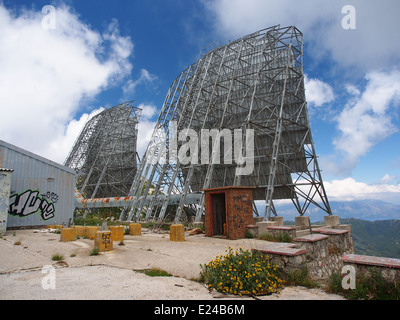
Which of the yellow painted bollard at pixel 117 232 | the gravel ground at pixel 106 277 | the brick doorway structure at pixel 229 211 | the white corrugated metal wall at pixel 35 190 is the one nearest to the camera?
the gravel ground at pixel 106 277

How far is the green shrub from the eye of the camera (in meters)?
4.97

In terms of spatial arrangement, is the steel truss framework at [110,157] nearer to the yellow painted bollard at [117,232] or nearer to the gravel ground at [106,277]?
the yellow painted bollard at [117,232]

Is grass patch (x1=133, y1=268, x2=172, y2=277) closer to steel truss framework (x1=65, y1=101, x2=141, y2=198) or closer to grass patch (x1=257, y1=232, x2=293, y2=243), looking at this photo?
grass patch (x1=257, y1=232, x2=293, y2=243)

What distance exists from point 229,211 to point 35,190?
1279cm

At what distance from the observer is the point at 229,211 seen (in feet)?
44.8

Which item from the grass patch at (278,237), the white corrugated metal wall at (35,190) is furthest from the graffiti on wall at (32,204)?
the grass patch at (278,237)

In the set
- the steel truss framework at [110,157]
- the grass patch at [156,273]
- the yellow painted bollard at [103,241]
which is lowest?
the grass patch at [156,273]

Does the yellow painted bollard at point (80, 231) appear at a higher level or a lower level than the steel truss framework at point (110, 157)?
lower

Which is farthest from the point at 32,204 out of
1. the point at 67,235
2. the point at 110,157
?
the point at 110,157

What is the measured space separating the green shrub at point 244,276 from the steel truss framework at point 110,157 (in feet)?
109

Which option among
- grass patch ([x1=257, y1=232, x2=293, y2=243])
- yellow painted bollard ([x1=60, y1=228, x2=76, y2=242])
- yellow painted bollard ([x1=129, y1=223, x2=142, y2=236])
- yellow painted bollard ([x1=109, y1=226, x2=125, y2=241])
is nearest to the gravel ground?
yellow painted bollard ([x1=60, y1=228, x2=76, y2=242])

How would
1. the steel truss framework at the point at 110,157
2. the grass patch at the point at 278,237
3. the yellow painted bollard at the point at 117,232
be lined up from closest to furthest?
the grass patch at the point at 278,237 → the yellow painted bollard at the point at 117,232 → the steel truss framework at the point at 110,157

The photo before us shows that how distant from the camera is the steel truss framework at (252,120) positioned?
2177 cm

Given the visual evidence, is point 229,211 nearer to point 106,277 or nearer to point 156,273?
point 156,273
